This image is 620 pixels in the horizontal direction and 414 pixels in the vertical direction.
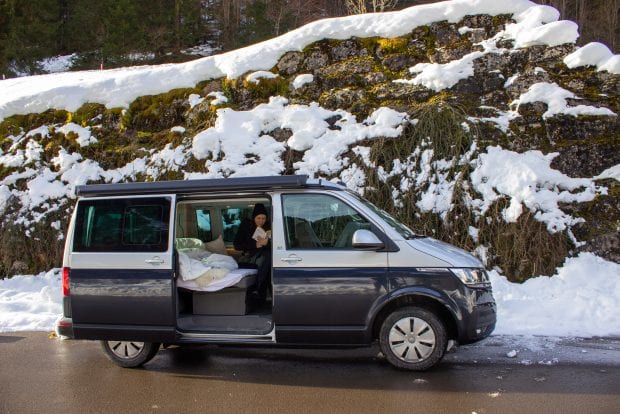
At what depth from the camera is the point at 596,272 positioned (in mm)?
8953

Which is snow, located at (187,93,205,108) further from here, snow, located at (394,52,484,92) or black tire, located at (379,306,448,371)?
black tire, located at (379,306,448,371)

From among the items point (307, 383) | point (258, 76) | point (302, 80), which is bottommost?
point (307, 383)

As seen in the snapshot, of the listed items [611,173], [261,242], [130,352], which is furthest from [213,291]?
[611,173]

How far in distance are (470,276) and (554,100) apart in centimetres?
705

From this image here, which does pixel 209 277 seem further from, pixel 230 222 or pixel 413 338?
pixel 413 338

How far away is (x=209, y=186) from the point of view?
19.8 feet

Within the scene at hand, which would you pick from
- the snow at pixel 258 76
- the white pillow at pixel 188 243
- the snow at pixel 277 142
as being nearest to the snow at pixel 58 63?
the snow at pixel 258 76

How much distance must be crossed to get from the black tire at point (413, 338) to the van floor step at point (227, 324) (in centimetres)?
125

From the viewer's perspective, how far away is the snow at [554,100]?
1095cm

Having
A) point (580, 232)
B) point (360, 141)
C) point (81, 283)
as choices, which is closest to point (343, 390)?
point (81, 283)

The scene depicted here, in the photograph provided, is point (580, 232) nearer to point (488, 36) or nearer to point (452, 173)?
point (452, 173)

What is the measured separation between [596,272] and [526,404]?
16.4 feet

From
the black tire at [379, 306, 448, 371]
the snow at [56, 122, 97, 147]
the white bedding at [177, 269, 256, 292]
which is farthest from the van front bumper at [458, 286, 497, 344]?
the snow at [56, 122, 97, 147]

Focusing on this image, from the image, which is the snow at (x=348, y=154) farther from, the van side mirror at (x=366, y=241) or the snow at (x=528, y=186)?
the van side mirror at (x=366, y=241)
